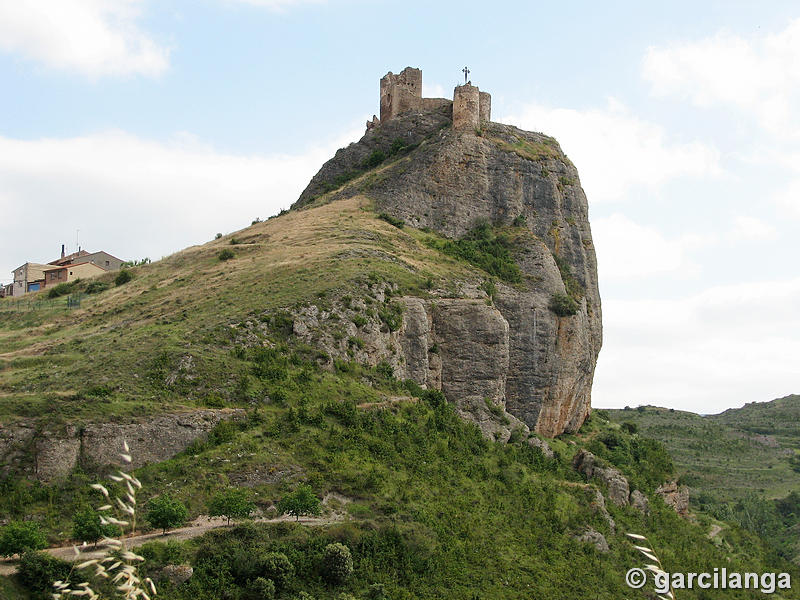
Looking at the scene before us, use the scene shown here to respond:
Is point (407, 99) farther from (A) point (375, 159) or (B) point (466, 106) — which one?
(B) point (466, 106)

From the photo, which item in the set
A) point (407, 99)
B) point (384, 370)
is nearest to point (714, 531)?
point (384, 370)

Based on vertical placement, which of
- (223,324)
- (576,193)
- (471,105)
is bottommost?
(223,324)

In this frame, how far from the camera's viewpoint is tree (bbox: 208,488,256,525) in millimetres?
26094

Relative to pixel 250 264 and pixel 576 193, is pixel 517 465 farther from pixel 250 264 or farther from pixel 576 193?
pixel 576 193

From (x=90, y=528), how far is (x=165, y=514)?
219 centimetres

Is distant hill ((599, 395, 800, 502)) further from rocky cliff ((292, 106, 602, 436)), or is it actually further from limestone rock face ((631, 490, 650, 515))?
limestone rock face ((631, 490, 650, 515))

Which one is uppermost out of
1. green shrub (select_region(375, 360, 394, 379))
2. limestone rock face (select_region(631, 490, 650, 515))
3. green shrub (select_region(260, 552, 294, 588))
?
green shrub (select_region(375, 360, 394, 379))

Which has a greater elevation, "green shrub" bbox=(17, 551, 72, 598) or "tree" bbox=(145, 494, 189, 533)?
"tree" bbox=(145, 494, 189, 533)

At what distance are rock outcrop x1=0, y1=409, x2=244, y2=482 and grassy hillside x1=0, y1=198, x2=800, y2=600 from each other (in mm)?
544

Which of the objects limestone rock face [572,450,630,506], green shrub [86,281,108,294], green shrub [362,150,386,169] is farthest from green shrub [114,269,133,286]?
limestone rock face [572,450,630,506]

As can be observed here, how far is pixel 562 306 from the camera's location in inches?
2058

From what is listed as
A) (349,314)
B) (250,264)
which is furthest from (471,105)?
(349,314)

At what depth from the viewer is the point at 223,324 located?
38.2m

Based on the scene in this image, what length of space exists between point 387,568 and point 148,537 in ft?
25.2
